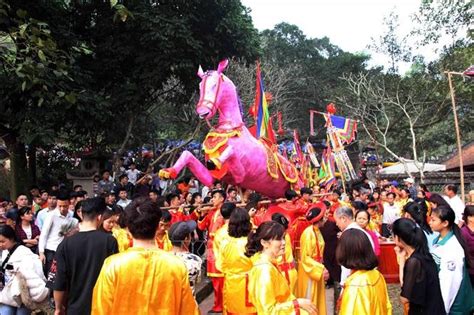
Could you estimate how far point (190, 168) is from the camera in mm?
7051

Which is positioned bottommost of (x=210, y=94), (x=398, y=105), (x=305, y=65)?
(x=210, y=94)

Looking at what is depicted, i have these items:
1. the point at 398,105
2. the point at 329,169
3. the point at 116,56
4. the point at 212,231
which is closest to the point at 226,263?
the point at 212,231

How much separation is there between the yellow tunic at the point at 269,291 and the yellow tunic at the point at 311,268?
188 centimetres

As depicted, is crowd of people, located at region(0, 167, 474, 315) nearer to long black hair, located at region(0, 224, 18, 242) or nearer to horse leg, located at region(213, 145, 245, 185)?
long black hair, located at region(0, 224, 18, 242)

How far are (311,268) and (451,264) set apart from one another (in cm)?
140

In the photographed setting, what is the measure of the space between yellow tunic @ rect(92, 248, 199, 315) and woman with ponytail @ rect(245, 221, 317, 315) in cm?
59

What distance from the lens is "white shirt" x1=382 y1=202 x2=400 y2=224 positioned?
10086 mm

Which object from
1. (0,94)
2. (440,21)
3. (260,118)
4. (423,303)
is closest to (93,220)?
(423,303)

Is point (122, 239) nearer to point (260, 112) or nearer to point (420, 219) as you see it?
point (420, 219)

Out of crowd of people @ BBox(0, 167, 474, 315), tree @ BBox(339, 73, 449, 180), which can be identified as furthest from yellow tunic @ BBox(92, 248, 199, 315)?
tree @ BBox(339, 73, 449, 180)

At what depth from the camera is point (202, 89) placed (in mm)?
7242

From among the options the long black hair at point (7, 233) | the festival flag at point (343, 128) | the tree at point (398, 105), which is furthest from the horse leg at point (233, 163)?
the tree at point (398, 105)

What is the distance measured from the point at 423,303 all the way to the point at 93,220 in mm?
2450

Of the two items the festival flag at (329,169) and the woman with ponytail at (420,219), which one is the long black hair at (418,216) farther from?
the festival flag at (329,169)
